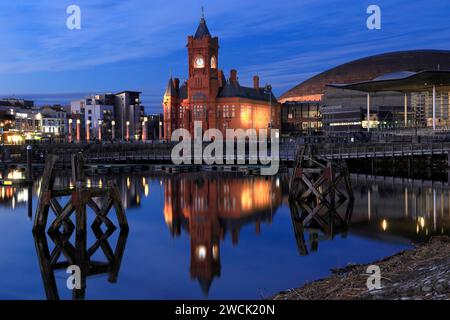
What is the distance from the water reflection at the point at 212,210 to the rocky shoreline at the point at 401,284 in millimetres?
3850

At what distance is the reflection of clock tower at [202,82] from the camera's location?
109 m

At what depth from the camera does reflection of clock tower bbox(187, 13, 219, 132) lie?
109m

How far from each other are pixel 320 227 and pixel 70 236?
12.3 meters

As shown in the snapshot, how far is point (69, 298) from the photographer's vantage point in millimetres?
16719

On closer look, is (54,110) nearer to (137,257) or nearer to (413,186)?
(413,186)

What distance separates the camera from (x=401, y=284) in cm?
1312

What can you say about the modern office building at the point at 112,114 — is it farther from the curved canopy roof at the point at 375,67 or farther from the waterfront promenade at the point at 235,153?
the waterfront promenade at the point at 235,153

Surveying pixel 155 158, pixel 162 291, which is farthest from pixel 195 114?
pixel 162 291

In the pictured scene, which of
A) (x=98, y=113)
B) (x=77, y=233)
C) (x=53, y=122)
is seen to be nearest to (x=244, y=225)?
(x=77, y=233)

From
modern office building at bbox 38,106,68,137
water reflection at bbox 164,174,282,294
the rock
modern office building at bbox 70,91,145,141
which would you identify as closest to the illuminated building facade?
modern office building at bbox 70,91,145,141

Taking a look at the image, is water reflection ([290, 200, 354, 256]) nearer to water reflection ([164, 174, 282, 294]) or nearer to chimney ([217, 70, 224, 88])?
water reflection ([164, 174, 282, 294])

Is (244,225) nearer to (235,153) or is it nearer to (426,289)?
(426,289)

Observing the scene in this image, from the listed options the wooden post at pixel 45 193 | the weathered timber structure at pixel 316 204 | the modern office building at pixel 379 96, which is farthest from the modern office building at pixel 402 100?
the wooden post at pixel 45 193

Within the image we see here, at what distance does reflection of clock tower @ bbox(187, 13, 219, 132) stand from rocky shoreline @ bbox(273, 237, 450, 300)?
303 feet
